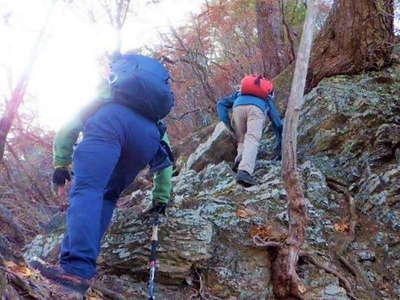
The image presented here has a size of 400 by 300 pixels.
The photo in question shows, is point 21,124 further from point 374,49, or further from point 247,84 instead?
point 374,49

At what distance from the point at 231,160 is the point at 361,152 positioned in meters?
2.16

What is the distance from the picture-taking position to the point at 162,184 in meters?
4.53

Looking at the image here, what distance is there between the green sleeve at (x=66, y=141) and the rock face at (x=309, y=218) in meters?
1.22

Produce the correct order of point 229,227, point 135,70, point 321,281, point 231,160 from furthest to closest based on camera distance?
point 231,160 < point 229,227 < point 321,281 < point 135,70

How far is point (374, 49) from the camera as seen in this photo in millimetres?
8484

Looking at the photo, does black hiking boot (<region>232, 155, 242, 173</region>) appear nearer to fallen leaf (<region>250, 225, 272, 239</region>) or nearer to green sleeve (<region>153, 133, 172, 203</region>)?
fallen leaf (<region>250, 225, 272, 239</region>)

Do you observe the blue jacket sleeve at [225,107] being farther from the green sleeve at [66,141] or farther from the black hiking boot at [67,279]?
the black hiking boot at [67,279]

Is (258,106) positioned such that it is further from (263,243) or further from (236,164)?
(263,243)

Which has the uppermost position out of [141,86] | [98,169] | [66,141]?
[141,86]

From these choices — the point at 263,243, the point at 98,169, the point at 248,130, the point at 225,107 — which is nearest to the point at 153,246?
the point at 98,169

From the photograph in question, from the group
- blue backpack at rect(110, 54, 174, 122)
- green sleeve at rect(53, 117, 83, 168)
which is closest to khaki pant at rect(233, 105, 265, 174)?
blue backpack at rect(110, 54, 174, 122)

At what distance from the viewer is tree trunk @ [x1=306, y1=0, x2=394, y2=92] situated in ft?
27.8

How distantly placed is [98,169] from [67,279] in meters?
0.78

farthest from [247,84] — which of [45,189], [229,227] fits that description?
[45,189]
